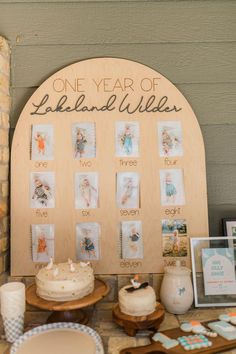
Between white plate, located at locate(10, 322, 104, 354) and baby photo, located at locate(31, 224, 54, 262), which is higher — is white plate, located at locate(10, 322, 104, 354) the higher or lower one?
the lower one

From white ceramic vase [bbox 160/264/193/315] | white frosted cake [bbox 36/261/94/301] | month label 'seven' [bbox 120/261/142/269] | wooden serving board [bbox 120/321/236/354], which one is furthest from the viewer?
month label 'seven' [bbox 120/261/142/269]

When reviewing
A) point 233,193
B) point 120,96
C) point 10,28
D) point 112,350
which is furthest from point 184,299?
point 10,28

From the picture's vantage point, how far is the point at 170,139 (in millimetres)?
1486

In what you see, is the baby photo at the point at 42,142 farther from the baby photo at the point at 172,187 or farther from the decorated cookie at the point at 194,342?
the decorated cookie at the point at 194,342

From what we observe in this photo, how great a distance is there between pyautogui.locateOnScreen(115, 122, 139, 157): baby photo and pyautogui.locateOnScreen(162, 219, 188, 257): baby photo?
36 cm

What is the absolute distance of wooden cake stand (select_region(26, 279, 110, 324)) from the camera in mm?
1097

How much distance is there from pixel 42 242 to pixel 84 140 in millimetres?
506

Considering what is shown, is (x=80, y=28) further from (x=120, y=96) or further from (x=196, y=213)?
(x=196, y=213)

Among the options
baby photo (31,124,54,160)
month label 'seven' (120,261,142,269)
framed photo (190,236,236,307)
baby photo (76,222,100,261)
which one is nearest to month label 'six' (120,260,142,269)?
month label 'seven' (120,261,142,269)

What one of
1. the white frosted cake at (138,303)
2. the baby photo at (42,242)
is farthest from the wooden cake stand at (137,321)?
the baby photo at (42,242)

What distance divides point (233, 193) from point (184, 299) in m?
0.57

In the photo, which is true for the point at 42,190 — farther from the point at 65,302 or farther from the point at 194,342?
the point at 194,342

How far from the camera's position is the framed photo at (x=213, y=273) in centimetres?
136

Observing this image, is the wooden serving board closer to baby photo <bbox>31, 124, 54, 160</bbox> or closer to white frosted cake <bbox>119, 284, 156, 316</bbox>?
white frosted cake <bbox>119, 284, 156, 316</bbox>
